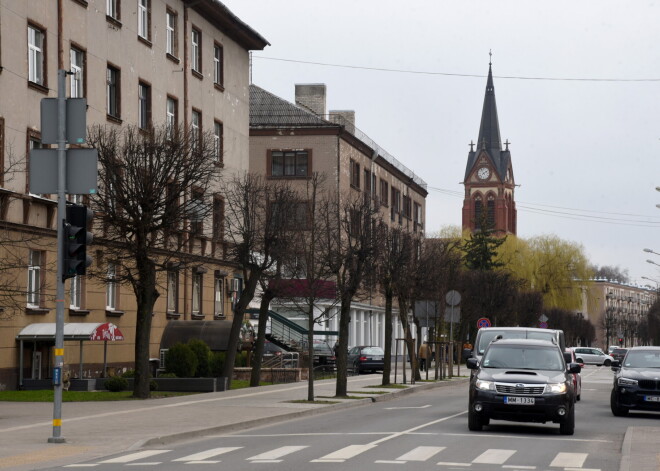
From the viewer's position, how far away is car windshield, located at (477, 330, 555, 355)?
91.6 ft

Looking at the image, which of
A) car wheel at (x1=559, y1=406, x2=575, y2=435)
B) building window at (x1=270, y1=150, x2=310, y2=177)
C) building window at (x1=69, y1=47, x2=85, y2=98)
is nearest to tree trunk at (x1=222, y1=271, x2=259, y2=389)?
building window at (x1=69, y1=47, x2=85, y2=98)

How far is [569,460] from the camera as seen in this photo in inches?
625

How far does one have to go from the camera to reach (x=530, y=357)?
2194 centimetres

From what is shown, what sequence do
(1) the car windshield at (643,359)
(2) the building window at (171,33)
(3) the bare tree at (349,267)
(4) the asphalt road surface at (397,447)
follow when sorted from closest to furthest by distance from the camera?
(4) the asphalt road surface at (397,447) → (1) the car windshield at (643,359) → (3) the bare tree at (349,267) → (2) the building window at (171,33)

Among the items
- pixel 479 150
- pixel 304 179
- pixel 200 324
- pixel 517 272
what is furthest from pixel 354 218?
pixel 479 150

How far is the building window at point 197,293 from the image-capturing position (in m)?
47.1

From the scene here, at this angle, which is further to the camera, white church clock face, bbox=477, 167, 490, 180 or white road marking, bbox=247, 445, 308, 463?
white church clock face, bbox=477, 167, 490, 180

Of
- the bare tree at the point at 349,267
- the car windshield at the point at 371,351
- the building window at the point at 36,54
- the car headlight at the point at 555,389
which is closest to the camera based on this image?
the car headlight at the point at 555,389

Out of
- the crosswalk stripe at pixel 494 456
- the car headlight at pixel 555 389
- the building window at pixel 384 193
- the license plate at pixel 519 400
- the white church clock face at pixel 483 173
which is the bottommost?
the crosswalk stripe at pixel 494 456

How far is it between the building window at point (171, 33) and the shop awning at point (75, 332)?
45.5ft

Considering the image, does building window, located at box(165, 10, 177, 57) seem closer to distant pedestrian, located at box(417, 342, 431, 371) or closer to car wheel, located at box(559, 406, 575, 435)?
distant pedestrian, located at box(417, 342, 431, 371)

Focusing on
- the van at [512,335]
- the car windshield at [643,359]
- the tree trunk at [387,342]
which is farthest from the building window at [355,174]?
the car windshield at [643,359]

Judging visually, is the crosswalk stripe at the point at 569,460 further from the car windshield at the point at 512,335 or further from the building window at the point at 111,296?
the building window at the point at 111,296

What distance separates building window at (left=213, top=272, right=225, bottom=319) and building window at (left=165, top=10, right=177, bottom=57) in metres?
9.89
